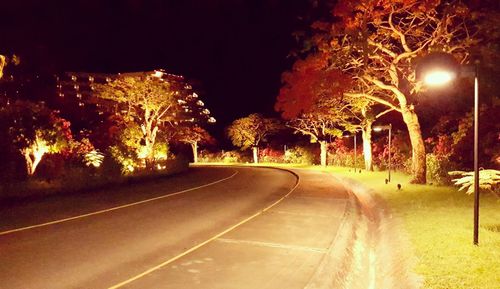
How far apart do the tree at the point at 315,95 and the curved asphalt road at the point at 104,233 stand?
25.6 feet

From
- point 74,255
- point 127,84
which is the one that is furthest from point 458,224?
point 127,84

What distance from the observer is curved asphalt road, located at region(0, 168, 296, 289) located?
719 cm

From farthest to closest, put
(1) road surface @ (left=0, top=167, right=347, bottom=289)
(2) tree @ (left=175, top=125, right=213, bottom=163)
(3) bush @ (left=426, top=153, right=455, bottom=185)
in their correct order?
(2) tree @ (left=175, top=125, right=213, bottom=163) < (3) bush @ (left=426, top=153, right=455, bottom=185) < (1) road surface @ (left=0, top=167, right=347, bottom=289)

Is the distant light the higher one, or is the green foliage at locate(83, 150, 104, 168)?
the distant light

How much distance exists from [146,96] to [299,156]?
2478cm

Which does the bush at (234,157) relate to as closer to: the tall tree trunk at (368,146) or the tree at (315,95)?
the tree at (315,95)

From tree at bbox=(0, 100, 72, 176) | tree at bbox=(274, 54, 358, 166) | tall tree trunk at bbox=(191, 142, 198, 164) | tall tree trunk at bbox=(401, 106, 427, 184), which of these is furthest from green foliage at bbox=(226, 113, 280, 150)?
tree at bbox=(0, 100, 72, 176)

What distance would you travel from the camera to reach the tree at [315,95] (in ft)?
72.0

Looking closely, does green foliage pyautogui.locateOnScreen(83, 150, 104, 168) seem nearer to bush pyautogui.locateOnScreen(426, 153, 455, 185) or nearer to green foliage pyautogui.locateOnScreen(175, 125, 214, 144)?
bush pyautogui.locateOnScreen(426, 153, 455, 185)

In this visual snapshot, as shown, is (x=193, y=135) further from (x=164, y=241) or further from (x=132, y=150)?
(x=164, y=241)

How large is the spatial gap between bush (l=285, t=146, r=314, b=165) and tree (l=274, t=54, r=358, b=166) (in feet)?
10.5

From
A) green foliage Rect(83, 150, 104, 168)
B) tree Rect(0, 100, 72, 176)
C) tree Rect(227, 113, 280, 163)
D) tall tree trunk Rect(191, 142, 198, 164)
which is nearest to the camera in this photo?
tree Rect(0, 100, 72, 176)

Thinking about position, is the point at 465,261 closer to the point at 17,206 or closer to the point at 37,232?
the point at 37,232

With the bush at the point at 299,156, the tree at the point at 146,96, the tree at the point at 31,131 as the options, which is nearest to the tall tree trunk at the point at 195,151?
the bush at the point at 299,156
